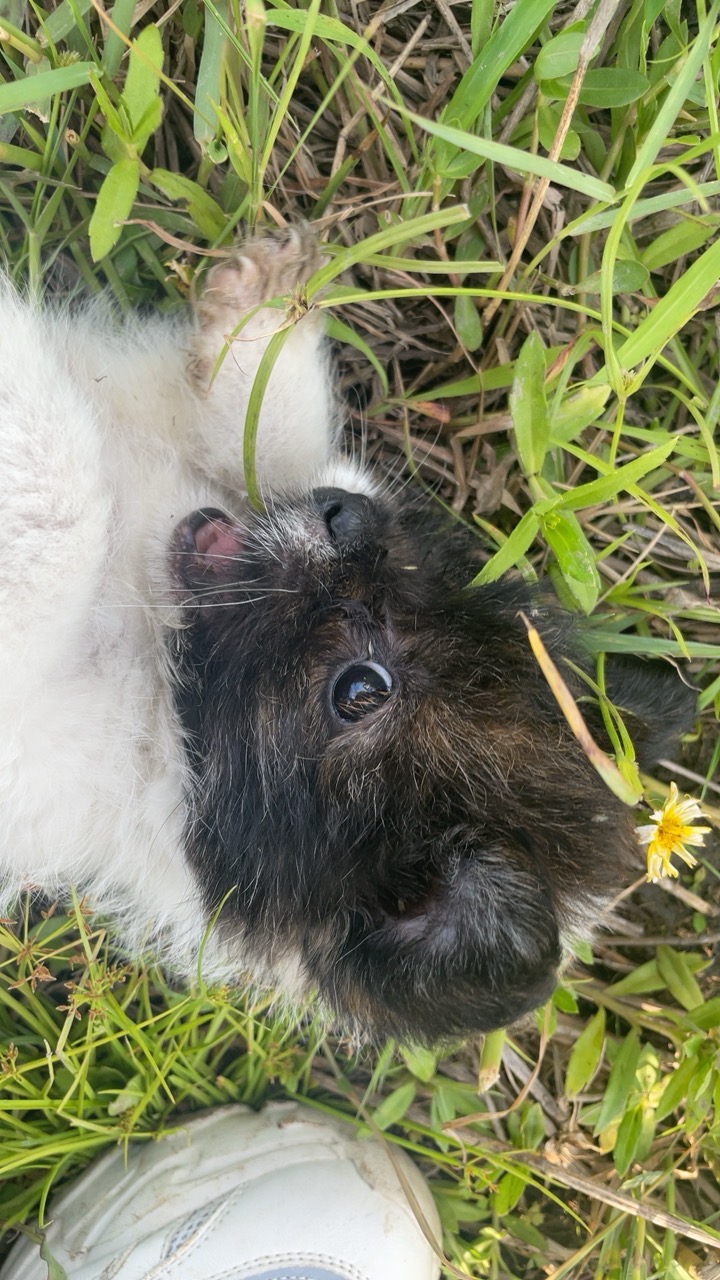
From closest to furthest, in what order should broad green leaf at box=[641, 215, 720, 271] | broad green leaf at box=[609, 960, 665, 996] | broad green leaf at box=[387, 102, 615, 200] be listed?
broad green leaf at box=[387, 102, 615, 200], broad green leaf at box=[641, 215, 720, 271], broad green leaf at box=[609, 960, 665, 996]

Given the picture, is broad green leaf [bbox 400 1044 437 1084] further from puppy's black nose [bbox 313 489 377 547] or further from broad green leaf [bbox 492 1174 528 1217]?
puppy's black nose [bbox 313 489 377 547]

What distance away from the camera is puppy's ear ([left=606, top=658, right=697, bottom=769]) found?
6.94ft

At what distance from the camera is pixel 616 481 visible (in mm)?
1915

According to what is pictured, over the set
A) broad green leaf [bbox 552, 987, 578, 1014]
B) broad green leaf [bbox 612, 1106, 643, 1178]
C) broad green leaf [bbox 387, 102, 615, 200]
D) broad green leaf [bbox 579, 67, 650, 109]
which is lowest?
broad green leaf [bbox 612, 1106, 643, 1178]

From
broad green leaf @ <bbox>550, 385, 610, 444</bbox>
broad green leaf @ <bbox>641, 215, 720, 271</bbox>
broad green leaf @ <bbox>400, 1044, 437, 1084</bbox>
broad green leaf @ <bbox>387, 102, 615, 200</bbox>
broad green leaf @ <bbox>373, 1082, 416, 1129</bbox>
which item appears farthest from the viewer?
broad green leaf @ <bbox>373, 1082, 416, 1129</bbox>

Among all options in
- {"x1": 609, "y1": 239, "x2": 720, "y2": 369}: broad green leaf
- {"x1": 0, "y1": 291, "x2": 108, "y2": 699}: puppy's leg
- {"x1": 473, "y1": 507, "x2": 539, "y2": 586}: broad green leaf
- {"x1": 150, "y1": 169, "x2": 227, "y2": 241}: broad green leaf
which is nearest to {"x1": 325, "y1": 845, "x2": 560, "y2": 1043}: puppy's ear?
{"x1": 473, "y1": 507, "x2": 539, "y2": 586}: broad green leaf

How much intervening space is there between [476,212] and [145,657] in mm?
1435

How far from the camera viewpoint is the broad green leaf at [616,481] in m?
1.90

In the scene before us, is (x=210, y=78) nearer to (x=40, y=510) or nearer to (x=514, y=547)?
(x=40, y=510)

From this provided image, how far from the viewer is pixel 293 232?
220 cm

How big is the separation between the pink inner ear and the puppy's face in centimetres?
8

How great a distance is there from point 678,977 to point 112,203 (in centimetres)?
270

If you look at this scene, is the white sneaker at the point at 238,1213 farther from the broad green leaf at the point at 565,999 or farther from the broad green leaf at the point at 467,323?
the broad green leaf at the point at 467,323

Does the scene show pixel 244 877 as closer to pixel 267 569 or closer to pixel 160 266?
pixel 267 569
